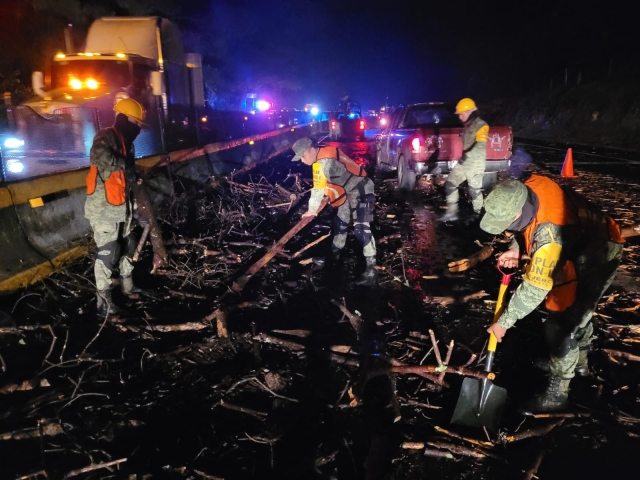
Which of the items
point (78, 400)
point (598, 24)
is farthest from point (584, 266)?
point (598, 24)

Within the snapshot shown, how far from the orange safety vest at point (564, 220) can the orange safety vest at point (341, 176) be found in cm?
267

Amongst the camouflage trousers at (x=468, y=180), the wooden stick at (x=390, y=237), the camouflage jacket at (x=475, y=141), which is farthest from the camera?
the camouflage trousers at (x=468, y=180)

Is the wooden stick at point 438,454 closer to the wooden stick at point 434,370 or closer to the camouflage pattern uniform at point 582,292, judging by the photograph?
the wooden stick at point 434,370

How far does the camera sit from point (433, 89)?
71125 millimetres

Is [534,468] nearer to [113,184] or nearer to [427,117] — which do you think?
[113,184]

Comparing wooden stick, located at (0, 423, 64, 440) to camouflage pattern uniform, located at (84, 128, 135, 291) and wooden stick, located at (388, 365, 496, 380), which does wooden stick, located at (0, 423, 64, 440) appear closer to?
camouflage pattern uniform, located at (84, 128, 135, 291)

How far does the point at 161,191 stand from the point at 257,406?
18.2 feet

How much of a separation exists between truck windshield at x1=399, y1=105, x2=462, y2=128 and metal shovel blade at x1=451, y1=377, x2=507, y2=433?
727 centimetres

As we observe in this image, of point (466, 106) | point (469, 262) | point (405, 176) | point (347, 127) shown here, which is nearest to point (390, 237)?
Answer: point (469, 262)

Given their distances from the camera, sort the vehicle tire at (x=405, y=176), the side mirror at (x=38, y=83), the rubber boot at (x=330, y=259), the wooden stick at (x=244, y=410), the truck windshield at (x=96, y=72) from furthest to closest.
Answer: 1. the side mirror at (x=38, y=83)
2. the vehicle tire at (x=405, y=176)
3. the truck windshield at (x=96, y=72)
4. the rubber boot at (x=330, y=259)
5. the wooden stick at (x=244, y=410)

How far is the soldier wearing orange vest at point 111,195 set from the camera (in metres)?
4.24

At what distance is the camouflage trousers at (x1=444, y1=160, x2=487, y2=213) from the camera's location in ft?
24.2

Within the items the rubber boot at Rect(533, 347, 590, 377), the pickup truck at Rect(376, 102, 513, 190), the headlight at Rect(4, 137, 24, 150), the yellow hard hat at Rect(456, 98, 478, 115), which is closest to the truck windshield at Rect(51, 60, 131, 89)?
the headlight at Rect(4, 137, 24, 150)

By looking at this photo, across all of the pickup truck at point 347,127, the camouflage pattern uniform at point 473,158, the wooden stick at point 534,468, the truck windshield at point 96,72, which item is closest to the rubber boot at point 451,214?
the camouflage pattern uniform at point 473,158
